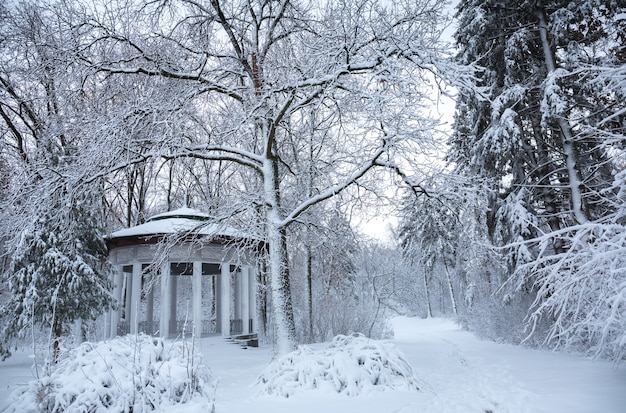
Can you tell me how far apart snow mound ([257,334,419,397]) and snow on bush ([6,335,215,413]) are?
1160mm

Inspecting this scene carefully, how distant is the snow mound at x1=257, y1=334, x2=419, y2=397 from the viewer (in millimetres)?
6000

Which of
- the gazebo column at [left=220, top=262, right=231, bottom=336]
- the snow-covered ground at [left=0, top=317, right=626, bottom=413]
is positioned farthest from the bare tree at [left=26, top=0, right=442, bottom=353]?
the gazebo column at [left=220, top=262, right=231, bottom=336]

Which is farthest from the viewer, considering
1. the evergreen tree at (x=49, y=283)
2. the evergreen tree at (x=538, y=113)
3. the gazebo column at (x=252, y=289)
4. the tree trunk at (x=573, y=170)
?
the gazebo column at (x=252, y=289)

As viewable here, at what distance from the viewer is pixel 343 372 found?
20.1 ft

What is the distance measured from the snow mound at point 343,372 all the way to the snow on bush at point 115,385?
1160 mm

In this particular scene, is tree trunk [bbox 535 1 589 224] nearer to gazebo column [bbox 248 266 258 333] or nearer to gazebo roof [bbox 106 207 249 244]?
gazebo roof [bbox 106 207 249 244]

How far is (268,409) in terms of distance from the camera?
5.09 metres

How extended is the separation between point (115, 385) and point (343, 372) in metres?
3.25

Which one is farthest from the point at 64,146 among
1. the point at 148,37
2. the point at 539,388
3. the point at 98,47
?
the point at 539,388

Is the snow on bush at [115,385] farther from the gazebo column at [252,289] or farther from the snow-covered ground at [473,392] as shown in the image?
the gazebo column at [252,289]

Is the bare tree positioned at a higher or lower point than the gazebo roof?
higher

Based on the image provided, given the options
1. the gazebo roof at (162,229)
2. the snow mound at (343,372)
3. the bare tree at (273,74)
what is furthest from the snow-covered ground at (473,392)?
the gazebo roof at (162,229)

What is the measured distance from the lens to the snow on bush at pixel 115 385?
15.0 ft

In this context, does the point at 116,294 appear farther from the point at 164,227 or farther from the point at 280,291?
the point at 280,291
